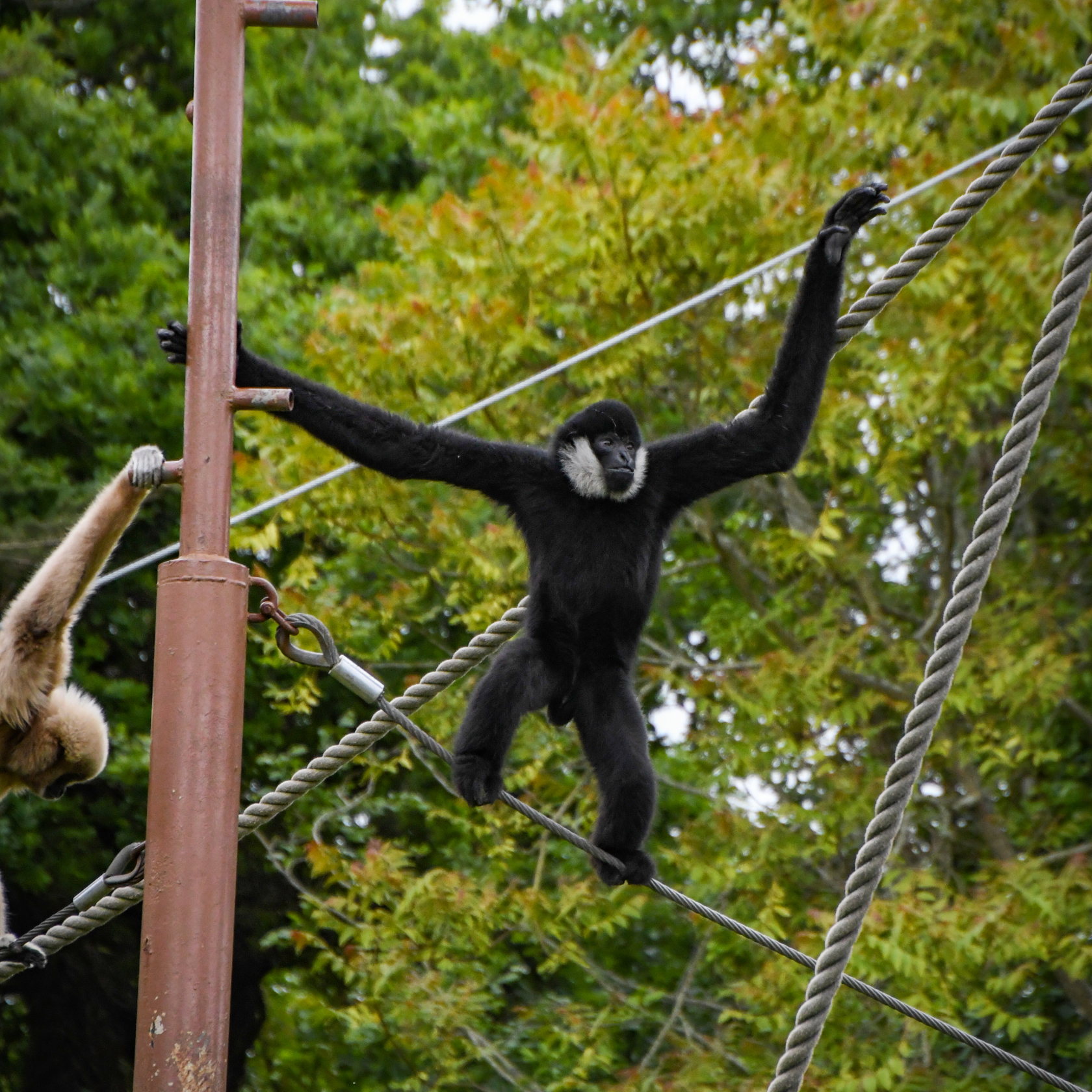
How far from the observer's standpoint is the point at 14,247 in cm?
970

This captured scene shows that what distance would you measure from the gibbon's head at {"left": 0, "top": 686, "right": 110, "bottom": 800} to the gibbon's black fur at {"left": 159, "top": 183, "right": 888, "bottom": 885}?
171 centimetres

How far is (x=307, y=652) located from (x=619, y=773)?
138 cm

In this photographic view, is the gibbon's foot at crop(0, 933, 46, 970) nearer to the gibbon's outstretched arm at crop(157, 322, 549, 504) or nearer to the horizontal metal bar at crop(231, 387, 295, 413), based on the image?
the gibbon's outstretched arm at crop(157, 322, 549, 504)

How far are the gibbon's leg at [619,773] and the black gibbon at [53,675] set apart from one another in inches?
63.3

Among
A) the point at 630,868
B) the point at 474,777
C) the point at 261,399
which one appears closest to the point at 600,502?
the point at 474,777

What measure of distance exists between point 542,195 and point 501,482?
9.40 ft

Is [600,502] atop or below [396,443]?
atop

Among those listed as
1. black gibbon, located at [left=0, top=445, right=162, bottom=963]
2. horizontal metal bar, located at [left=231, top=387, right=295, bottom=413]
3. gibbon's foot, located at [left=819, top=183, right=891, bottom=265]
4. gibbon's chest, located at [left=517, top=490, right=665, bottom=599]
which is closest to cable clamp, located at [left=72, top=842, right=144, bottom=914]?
horizontal metal bar, located at [left=231, top=387, right=295, bottom=413]

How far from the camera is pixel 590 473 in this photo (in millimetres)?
4488

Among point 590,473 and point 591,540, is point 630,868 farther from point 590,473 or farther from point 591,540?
point 590,473

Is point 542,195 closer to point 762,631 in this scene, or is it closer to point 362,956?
point 762,631

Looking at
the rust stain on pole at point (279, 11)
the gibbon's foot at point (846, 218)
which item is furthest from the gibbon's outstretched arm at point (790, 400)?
the rust stain on pole at point (279, 11)

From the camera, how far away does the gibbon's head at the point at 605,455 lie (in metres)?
4.43

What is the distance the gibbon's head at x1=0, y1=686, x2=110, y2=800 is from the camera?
5.00m
